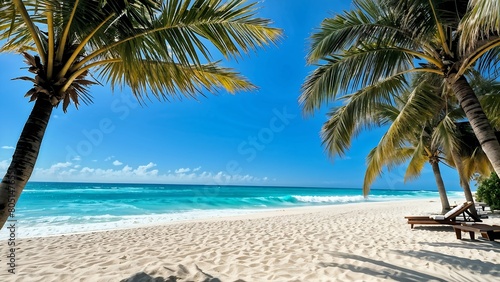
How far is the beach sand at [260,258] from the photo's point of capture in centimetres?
354

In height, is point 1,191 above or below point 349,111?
below

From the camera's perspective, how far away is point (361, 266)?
3865 mm

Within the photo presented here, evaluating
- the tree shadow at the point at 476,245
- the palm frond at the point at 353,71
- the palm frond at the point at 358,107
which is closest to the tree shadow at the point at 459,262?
the tree shadow at the point at 476,245

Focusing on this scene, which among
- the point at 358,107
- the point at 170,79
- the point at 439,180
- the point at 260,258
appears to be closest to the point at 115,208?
the point at 260,258

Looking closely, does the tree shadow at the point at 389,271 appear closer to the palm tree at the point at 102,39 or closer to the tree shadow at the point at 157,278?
the tree shadow at the point at 157,278

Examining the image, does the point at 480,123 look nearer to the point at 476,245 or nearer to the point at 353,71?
the point at 353,71

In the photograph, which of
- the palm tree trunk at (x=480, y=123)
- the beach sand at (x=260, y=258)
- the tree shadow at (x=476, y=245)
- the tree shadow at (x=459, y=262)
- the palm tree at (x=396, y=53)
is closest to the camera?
the palm tree trunk at (x=480, y=123)

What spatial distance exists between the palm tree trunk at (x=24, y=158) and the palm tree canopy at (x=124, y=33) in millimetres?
159

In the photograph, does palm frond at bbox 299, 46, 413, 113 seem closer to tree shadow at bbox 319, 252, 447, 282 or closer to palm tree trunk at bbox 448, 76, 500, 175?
palm tree trunk at bbox 448, 76, 500, 175

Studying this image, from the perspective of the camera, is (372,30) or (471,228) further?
(471,228)

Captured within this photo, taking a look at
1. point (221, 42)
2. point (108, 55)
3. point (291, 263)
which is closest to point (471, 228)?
point (291, 263)

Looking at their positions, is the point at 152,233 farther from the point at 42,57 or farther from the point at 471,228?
the point at 471,228

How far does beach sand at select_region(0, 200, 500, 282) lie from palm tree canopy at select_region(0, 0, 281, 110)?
251 centimetres

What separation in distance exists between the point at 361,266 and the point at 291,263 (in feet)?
3.32
